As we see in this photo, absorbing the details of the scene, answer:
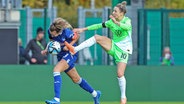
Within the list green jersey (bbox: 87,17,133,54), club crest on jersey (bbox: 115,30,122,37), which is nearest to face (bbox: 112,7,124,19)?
green jersey (bbox: 87,17,133,54)

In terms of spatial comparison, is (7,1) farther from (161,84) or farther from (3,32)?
(161,84)

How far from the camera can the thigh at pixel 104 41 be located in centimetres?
2177

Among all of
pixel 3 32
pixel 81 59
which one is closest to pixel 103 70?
pixel 81 59

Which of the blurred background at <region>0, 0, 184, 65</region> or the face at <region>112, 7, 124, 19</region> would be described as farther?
the blurred background at <region>0, 0, 184, 65</region>

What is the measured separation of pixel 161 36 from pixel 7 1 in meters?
3.78

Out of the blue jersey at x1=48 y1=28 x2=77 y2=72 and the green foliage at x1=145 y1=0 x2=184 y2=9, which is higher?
the green foliage at x1=145 y1=0 x2=184 y2=9

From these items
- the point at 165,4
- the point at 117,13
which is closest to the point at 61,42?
the point at 117,13

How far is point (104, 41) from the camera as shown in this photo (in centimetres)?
2191

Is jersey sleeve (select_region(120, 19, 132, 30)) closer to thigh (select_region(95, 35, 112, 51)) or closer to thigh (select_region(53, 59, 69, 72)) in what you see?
thigh (select_region(95, 35, 112, 51))

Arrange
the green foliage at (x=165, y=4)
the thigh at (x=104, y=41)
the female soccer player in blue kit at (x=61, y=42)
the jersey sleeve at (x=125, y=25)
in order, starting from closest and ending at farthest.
Answer: the female soccer player in blue kit at (x=61, y=42) → the jersey sleeve at (x=125, y=25) → the thigh at (x=104, y=41) → the green foliage at (x=165, y=4)

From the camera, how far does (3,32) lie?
26.5 m

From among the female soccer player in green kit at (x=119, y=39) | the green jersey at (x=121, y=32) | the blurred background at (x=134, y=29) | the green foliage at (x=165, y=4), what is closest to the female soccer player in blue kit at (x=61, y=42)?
the female soccer player in green kit at (x=119, y=39)

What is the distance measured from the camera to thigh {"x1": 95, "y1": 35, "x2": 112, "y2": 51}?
21.8 metres

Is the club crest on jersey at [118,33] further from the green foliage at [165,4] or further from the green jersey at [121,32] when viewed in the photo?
the green foliage at [165,4]
